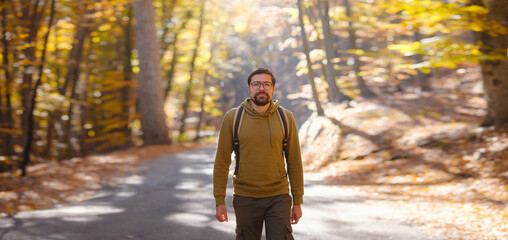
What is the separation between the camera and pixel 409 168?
11.3 m

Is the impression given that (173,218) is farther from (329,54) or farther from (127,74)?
(127,74)

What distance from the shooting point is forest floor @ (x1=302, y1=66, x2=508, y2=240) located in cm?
731

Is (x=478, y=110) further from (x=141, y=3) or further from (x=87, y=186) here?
(x=141, y=3)

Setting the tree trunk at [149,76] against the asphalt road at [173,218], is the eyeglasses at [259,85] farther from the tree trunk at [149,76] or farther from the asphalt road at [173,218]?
the tree trunk at [149,76]

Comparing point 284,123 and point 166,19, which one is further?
point 166,19

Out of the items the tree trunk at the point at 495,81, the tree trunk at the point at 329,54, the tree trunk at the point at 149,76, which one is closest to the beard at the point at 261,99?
the tree trunk at the point at 495,81

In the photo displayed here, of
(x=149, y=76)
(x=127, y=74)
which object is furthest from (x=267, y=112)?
(x=127, y=74)


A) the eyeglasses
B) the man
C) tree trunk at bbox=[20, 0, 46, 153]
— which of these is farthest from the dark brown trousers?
tree trunk at bbox=[20, 0, 46, 153]

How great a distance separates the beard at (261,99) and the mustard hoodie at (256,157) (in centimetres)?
11

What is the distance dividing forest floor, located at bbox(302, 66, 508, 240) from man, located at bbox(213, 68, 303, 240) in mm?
3624

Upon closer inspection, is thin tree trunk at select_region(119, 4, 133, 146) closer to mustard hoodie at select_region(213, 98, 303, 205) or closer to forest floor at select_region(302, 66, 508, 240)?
forest floor at select_region(302, 66, 508, 240)

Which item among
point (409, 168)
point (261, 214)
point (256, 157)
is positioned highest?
point (256, 157)

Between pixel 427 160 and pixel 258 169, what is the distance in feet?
30.3

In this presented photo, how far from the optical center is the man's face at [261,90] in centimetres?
345
